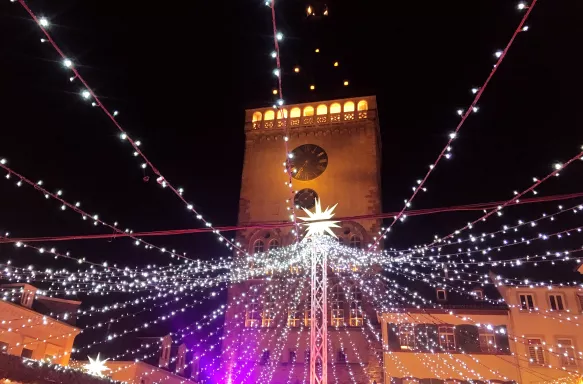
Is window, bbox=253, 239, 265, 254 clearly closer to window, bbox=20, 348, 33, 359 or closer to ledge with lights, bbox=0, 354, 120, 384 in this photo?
window, bbox=20, 348, 33, 359

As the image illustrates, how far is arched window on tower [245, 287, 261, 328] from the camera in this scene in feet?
85.0

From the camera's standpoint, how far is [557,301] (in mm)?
20531

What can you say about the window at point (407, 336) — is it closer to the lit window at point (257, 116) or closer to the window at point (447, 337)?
the window at point (447, 337)

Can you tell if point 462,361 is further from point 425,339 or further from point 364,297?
point 364,297

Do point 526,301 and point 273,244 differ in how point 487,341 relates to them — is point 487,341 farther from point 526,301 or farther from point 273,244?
point 273,244

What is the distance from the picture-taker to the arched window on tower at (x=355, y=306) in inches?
971

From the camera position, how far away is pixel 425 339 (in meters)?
20.7

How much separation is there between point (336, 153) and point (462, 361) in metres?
13.4

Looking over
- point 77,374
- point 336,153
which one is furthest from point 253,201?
point 77,374

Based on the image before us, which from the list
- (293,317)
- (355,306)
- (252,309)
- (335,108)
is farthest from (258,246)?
(335,108)

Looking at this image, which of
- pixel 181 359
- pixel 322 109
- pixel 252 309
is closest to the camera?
pixel 181 359

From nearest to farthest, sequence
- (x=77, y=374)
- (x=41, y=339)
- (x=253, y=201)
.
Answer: (x=77, y=374)
(x=41, y=339)
(x=253, y=201)

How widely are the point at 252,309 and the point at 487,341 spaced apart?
11829mm

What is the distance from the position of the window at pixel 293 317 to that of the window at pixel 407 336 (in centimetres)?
616
